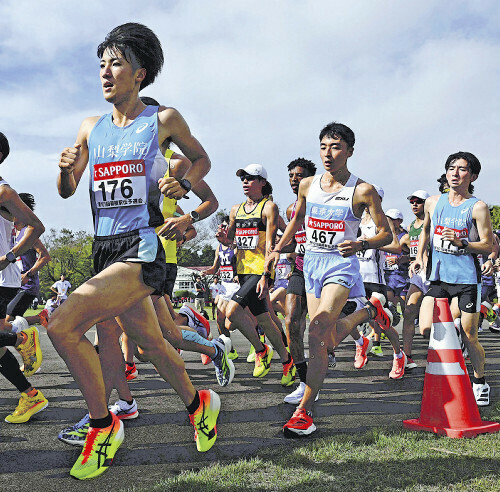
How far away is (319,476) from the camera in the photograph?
306 centimetres

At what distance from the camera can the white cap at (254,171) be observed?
7.13 meters

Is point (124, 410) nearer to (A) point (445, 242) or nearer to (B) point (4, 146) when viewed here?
(B) point (4, 146)

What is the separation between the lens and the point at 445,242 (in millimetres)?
5496

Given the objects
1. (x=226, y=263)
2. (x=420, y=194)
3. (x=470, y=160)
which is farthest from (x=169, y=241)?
(x=420, y=194)

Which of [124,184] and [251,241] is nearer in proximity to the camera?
[124,184]

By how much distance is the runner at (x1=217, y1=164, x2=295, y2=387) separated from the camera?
22.0 feet

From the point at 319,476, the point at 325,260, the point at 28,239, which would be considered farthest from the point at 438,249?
the point at 28,239

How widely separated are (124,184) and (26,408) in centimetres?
252

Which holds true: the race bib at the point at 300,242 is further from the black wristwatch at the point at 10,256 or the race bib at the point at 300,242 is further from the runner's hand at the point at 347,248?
the black wristwatch at the point at 10,256

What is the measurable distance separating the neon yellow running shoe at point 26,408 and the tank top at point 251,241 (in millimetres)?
3138

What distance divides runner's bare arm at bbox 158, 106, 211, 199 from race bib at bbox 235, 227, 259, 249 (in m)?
3.60

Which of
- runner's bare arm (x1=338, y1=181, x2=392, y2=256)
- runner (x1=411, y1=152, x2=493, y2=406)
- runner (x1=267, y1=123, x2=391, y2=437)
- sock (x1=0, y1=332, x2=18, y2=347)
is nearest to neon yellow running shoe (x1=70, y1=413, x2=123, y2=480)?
runner (x1=267, y1=123, x2=391, y2=437)

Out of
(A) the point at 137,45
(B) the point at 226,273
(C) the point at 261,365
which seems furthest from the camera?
(B) the point at 226,273

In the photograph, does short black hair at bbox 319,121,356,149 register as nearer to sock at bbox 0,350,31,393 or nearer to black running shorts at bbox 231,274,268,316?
black running shorts at bbox 231,274,268,316
